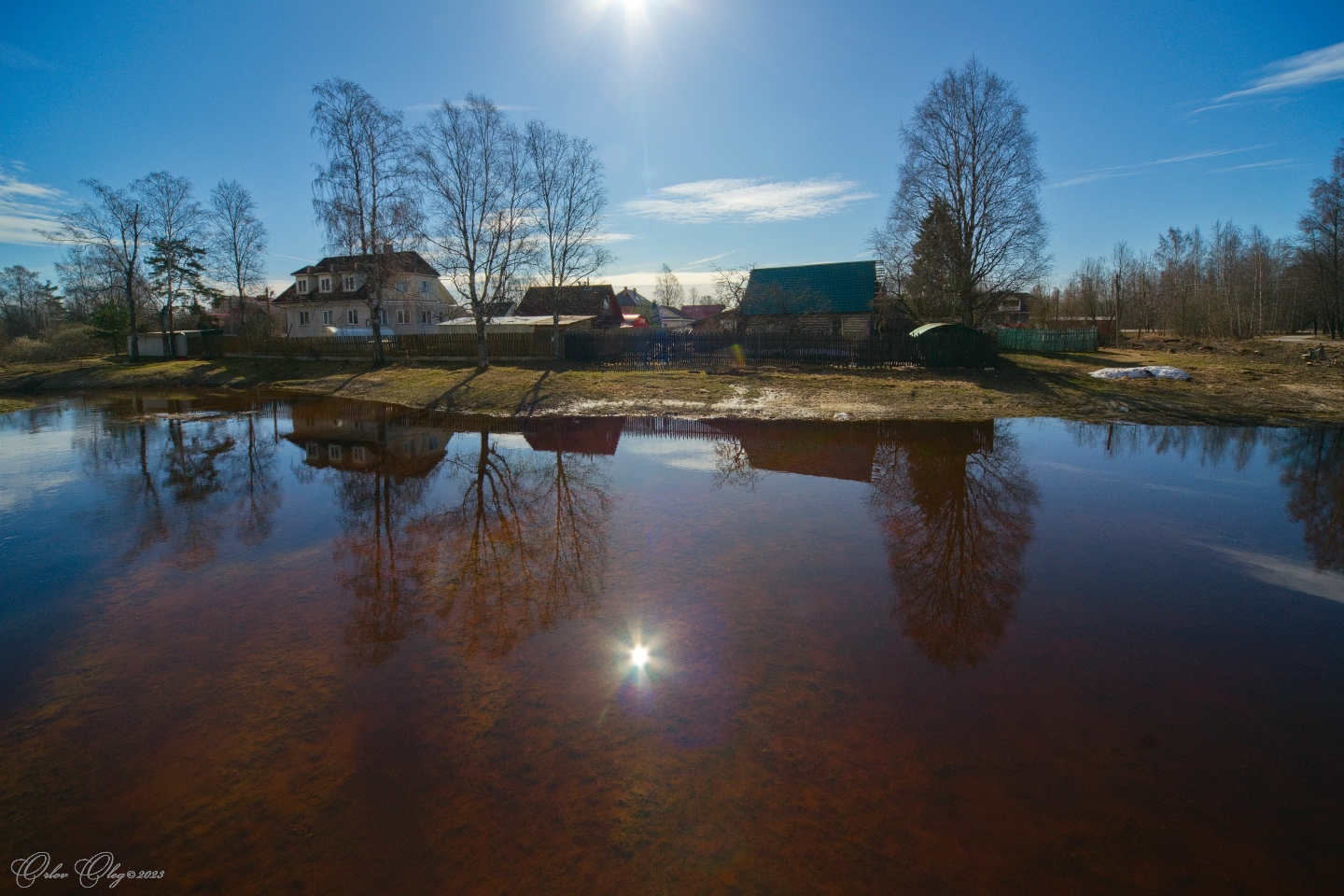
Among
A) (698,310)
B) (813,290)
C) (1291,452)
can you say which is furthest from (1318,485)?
(698,310)

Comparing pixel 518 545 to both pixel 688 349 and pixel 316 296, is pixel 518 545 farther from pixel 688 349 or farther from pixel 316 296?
pixel 316 296

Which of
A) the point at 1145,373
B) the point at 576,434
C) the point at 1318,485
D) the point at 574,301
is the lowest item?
the point at 1318,485

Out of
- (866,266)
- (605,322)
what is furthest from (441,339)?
(866,266)

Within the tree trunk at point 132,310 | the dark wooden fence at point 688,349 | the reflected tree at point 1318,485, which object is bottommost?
the reflected tree at point 1318,485

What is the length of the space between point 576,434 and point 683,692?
11.8 m

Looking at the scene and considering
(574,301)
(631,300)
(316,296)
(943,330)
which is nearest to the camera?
(943,330)

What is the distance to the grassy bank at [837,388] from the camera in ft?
58.6

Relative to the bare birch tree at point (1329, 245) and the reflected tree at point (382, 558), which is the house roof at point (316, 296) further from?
the bare birch tree at point (1329, 245)

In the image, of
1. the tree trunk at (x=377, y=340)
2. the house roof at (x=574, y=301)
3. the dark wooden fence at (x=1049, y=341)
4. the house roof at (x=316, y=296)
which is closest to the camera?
the tree trunk at (x=377, y=340)

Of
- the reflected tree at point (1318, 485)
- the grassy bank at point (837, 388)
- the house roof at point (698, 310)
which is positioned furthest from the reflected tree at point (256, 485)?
the house roof at point (698, 310)

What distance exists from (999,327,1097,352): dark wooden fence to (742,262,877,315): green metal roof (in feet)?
40.2

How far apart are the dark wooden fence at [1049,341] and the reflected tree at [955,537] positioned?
34.8 meters

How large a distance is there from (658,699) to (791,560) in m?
2.93

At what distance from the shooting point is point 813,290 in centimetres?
3675
